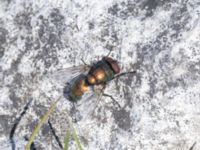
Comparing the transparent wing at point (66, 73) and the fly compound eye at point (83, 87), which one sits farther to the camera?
the transparent wing at point (66, 73)

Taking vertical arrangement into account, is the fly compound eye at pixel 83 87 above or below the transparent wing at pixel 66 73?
below

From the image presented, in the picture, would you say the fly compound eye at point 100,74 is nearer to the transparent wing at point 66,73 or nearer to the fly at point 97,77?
the fly at point 97,77

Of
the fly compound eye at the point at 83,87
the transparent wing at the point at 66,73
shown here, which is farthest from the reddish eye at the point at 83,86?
the transparent wing at the point at 66,73

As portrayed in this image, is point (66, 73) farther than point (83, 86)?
Yes

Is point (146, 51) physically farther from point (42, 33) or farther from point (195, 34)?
point (42, 33)

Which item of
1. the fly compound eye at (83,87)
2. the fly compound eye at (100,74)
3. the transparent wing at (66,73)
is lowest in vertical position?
the fly compound eye at (83,87)

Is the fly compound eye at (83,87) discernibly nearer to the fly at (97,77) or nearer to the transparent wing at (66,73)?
the fly at (97,77)

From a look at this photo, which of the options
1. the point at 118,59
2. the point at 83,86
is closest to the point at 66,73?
the point at 83,86

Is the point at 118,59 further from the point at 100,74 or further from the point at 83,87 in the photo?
the point at 83,87
